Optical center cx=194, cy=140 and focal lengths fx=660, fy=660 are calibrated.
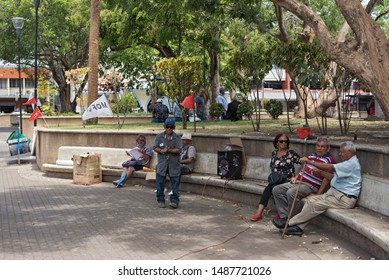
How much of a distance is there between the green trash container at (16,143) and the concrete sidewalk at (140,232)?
792 cm

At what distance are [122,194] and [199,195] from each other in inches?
62.5

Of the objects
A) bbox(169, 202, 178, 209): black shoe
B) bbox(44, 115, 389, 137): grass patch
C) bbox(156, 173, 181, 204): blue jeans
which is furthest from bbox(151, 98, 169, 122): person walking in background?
bbox(169, 202, 178, 209): black shoe

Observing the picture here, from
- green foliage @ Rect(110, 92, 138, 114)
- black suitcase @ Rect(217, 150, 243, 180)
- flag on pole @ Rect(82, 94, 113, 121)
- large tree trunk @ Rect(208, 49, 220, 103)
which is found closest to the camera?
black suitcase @ Rect(217, 150, 243, 180)

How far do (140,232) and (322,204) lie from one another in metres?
2.56

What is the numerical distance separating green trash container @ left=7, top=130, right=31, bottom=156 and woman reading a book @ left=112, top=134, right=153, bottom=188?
7655 millimetres

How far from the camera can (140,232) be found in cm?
927

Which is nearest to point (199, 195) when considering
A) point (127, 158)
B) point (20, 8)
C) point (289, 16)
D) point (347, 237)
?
point (127, 158)

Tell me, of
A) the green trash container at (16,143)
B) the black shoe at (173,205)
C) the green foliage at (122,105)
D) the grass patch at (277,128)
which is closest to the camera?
the black shoe at (173,205)

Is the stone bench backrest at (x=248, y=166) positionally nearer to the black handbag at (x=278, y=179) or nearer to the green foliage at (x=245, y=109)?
the black handbag at (x=278, y=179)

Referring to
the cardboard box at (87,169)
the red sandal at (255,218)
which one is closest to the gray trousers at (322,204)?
the red sandal at (255,218)

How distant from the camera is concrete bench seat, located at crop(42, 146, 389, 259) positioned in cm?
747

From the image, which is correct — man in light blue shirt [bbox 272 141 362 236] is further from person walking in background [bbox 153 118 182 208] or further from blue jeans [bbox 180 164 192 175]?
blue jeans [bbox 180 164 192 175]

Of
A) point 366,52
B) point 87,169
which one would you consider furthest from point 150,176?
point 366,52

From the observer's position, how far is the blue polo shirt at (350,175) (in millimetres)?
8539
